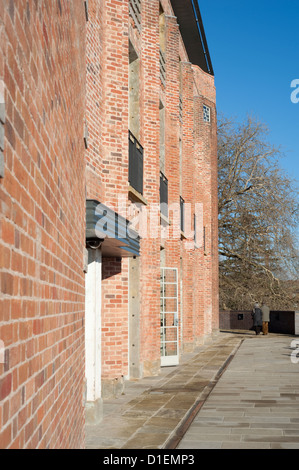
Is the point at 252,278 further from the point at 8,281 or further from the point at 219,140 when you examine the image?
the point at 8,281

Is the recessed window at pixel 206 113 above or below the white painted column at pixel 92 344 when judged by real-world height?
above

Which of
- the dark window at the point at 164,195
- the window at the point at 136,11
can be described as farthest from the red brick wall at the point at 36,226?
the dark window at the point at 164,195

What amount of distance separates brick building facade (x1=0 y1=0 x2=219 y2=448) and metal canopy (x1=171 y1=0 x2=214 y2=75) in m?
0.09

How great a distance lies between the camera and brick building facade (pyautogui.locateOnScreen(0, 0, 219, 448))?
2371 millimetres

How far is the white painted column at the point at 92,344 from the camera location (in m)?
8.72

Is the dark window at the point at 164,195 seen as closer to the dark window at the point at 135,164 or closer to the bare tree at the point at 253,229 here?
the dark window at the point at 135,164

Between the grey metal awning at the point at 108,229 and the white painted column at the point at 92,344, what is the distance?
531 millimetres

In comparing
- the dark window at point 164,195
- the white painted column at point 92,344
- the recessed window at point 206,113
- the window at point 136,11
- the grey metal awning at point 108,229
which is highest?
the recessed window at point 206,113

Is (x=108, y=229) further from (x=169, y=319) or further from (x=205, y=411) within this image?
(x=169, y=319)

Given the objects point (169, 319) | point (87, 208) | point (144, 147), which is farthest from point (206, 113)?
point (87, 208)

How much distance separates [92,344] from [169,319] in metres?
8.55

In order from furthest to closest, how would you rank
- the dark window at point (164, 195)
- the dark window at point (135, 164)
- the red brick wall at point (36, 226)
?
the dark window at point (164, 195)
the dark window at point (135, 164)
the red brick wall at point (36, 226)

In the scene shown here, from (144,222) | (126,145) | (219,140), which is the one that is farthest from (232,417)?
(219,140)

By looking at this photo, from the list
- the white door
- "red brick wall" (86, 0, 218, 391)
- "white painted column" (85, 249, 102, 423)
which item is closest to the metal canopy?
"red brick wall" (86, 0, 218, 391)
